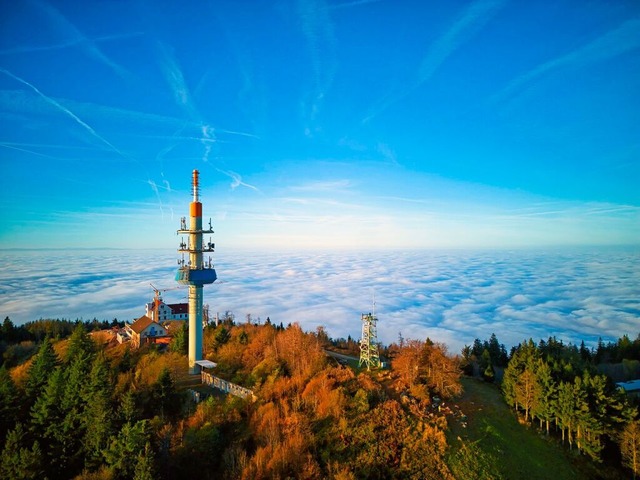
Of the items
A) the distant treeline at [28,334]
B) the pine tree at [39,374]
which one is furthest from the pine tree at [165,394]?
the distant treeline at [28,334]

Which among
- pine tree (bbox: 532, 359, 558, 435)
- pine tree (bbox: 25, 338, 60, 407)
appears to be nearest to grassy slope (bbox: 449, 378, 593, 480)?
pine tree (bbox: 532, 359, 558, 435)

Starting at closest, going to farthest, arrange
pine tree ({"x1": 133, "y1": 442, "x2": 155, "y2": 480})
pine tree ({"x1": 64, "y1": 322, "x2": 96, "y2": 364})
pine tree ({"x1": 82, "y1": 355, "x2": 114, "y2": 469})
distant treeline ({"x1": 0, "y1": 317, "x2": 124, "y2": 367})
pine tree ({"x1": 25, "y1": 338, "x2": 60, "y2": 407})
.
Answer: pine tree ({"x1": 133, "y1": 442, "x2": 155, "y2": 480}), pine tree ({"x1": 82, "y1": 355, "x2": 114, "y2": 469}), pine tree ({"x1": 25, "y1": 338, "x2": 60, "y2": 407}), pine tree ({"x1": 64, "y1": 322, "x2": 96, "y2": 364}), distant treeline ({"x1": 0, "y1": 317, "x2": 124, "y2": 367})

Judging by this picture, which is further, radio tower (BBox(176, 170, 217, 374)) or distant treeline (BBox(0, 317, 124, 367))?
distant treeline (BBox(0, 317, 124, 367))

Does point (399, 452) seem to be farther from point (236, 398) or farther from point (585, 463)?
point (585, 463)

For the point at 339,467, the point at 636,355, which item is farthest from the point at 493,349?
the point at 339,467

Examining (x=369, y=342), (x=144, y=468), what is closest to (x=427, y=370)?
(x=369, y=342)

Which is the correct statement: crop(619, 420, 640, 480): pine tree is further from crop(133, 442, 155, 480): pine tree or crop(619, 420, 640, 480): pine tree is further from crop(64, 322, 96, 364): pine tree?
crop(64, 322, 96, 364): pine tree

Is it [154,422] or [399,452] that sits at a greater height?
[154,422]

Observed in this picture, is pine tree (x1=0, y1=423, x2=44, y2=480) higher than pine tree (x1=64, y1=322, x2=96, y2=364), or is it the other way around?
pine tree (x1=64, y1=322, x2=96, y2=364)
